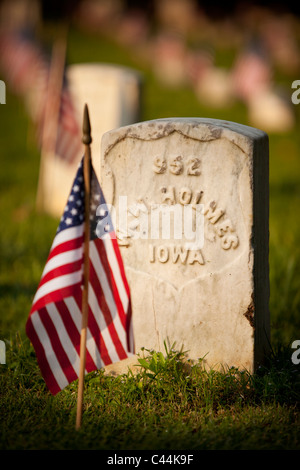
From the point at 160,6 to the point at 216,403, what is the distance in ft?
106

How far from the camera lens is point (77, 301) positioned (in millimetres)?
3119

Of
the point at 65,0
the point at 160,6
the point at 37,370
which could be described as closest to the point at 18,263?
the point at 37,370

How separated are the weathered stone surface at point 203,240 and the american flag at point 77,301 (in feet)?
1.37

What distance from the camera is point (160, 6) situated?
32875 millimetres

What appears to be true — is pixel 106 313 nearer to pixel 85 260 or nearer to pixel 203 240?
pixel 85 260

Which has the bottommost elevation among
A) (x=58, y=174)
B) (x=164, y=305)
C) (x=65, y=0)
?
(x=164, y=305)

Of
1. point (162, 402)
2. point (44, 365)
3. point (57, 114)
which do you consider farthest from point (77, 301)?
point (57, 114)

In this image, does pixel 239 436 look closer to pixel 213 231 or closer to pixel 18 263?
pixel 213 231

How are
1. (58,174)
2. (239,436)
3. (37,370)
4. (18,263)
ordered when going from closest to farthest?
(239,436)
(37,370)
(18,263)
(58,174)

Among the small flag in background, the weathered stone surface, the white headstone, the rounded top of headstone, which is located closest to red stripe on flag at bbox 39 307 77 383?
the weathered stone surface

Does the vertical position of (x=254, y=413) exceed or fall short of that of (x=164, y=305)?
it falls short

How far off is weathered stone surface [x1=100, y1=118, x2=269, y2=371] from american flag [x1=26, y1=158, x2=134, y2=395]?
417mm

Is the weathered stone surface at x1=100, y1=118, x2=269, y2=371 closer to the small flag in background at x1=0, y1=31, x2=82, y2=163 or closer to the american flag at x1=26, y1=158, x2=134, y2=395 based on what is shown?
the american flag at x1=26, y1=158, x2=134, y2=395

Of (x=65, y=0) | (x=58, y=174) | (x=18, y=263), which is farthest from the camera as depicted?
(x=65, y=0)
